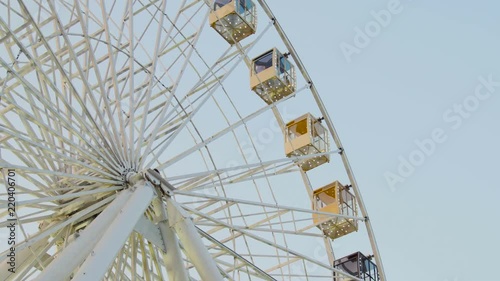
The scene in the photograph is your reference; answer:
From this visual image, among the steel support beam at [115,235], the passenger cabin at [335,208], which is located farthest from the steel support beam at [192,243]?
the passenger cabin at [335,208]

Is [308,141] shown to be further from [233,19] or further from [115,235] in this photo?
[115,235]

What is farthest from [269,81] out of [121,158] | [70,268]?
[70,268]

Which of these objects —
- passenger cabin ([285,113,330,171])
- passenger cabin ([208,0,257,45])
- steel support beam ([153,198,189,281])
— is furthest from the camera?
passenger cabin ([285,113,330,171])

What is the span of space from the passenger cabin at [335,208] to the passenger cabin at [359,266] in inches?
22.4

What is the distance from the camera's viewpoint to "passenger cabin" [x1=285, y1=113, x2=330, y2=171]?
1762 centimetres

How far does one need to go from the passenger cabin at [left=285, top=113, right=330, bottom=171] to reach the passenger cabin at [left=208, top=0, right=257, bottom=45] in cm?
246

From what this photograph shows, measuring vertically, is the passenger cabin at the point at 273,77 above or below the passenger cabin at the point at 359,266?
above

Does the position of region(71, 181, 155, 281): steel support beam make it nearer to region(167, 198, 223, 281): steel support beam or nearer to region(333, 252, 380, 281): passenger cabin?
region(167, 198, 223, 281): steel support beam

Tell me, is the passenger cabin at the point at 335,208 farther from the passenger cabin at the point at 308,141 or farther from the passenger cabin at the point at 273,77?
the passenger cabin at the point at 273,77

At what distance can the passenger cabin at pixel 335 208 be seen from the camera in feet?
55.6

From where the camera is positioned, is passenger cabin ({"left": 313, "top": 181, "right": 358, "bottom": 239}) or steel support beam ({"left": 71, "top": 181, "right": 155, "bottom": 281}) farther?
passenger cabin ({"left": 313, "top": 181, "right": 358, "bottom": 239})

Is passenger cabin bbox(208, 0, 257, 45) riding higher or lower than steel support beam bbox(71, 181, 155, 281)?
higher

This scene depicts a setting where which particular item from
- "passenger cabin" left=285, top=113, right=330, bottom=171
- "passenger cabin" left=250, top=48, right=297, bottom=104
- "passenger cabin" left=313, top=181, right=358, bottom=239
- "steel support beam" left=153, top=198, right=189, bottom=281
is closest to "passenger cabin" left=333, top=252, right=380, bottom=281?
"passenger cabin" left=313, top=181, right=358, bottom=239

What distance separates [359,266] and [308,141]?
116 inches
